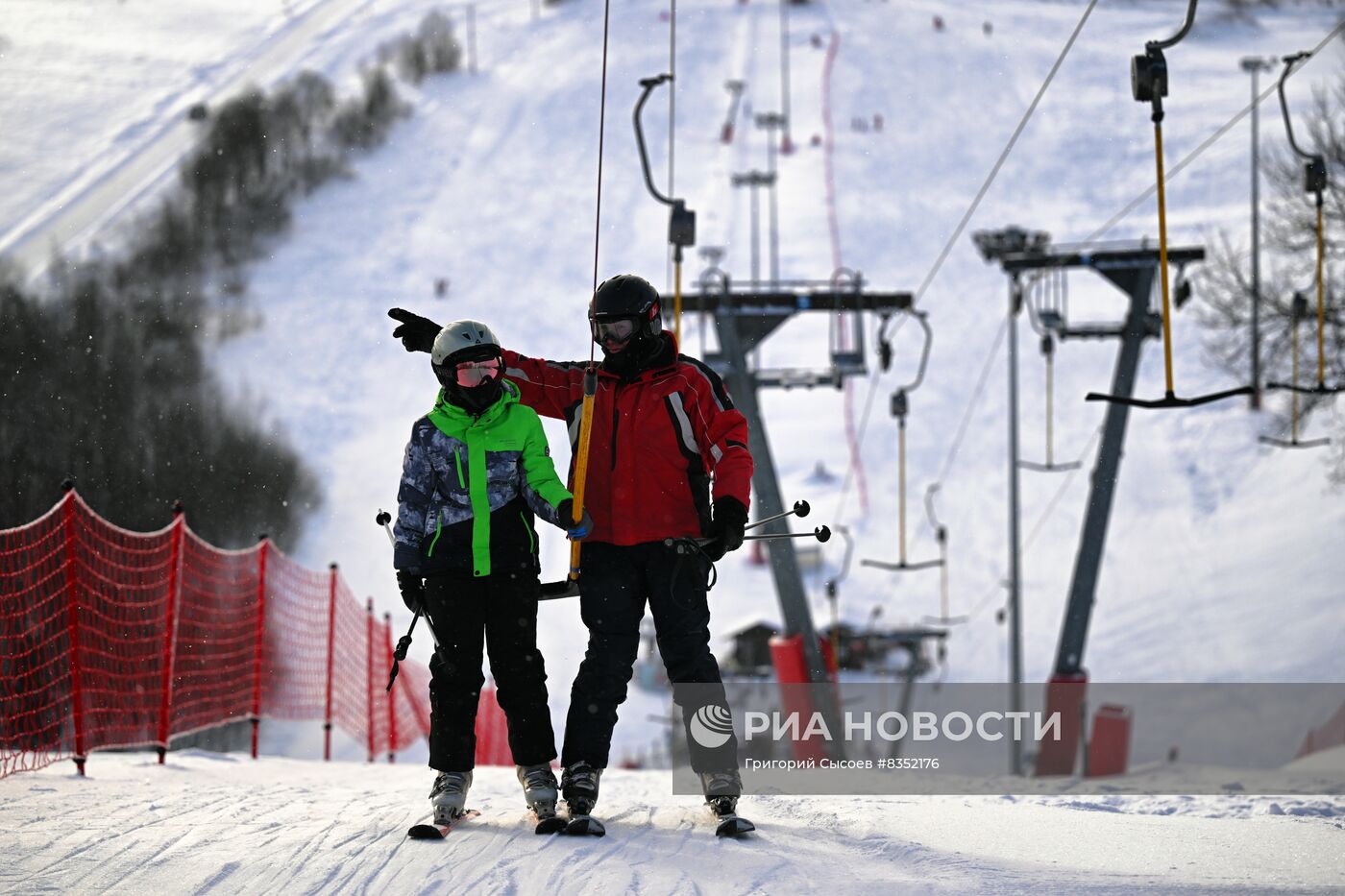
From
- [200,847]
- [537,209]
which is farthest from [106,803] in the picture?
[537,209]

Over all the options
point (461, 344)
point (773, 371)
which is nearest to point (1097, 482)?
point (773, 371)

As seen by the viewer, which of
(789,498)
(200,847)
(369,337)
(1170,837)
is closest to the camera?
(200,847)

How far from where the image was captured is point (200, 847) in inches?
164

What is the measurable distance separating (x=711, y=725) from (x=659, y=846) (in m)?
0.45

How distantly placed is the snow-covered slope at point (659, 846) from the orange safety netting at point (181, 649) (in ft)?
5.52

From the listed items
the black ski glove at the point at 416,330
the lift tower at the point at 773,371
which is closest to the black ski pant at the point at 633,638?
the black ski glove at the point at 416,330

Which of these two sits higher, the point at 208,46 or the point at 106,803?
the point at 208,46

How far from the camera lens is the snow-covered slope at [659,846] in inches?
150

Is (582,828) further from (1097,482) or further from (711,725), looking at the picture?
(1097,482)

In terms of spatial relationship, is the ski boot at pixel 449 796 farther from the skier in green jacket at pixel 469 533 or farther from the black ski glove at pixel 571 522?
the black ski glove at pixel 571 522

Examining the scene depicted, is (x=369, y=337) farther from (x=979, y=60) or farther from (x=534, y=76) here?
(x=979, y=60)

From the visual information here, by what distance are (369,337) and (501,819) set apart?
109 feet

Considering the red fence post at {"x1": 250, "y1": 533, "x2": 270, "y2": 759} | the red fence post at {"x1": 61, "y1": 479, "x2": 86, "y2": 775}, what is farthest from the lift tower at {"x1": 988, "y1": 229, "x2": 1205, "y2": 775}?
the red fence post at {"x1": 61, "y1": 479, "x2": 86, "y2": 775}

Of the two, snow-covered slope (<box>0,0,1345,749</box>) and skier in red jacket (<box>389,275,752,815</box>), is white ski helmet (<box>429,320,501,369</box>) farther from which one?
snow-covered slope (<box>0,0,1345,749</box>)
